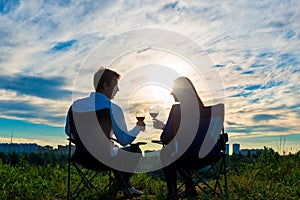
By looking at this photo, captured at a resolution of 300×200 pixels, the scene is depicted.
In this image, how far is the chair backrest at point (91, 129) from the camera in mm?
3600

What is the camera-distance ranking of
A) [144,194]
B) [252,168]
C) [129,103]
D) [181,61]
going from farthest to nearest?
[252,168]
[181,61]
[144,194]
[129,103]

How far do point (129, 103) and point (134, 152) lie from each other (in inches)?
25.6

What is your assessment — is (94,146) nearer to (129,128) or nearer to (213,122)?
(129,128)

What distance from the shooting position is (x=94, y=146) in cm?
365

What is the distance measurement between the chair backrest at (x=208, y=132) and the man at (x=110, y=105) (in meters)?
0.56

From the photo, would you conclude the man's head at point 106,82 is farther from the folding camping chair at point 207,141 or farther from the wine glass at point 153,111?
the folding camping chair at point 207,141

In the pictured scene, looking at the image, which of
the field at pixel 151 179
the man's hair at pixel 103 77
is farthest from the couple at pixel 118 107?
the field at pixel 151 179

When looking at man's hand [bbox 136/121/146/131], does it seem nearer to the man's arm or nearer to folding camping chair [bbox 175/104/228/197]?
the man's arm

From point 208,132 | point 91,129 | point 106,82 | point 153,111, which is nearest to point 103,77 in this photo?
point 106,82

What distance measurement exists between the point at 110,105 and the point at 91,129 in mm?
293

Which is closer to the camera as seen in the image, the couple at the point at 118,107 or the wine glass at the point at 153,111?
the couple at the point at 118,107

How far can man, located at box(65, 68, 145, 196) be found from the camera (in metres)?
3.60

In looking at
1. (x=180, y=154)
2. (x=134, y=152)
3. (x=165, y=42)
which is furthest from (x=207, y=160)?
(x=165, y=42)

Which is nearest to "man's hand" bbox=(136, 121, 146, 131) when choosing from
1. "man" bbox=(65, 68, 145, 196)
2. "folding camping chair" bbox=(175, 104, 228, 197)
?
"man" bbox=(65, 68, 145, 196)
